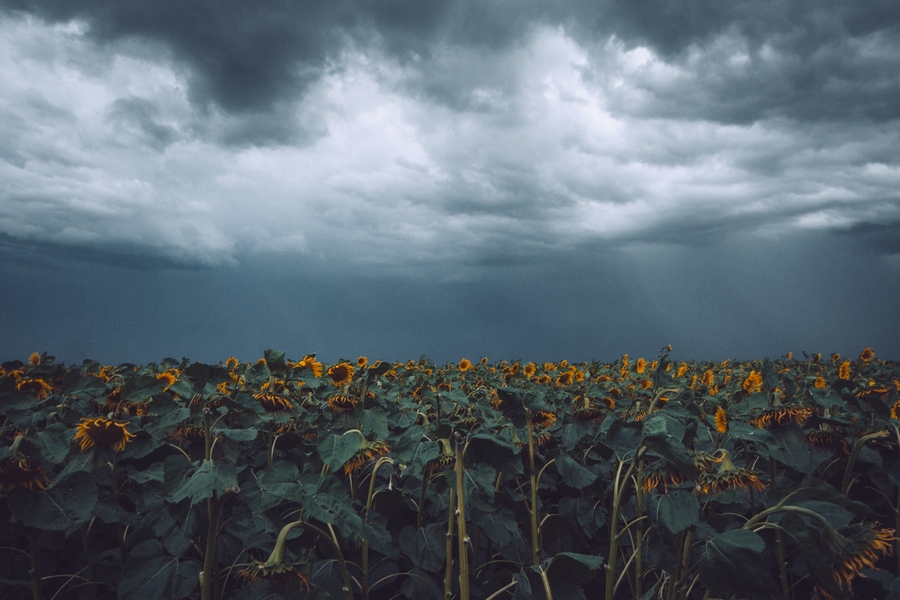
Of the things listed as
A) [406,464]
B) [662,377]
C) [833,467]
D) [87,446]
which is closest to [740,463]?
[833,467]

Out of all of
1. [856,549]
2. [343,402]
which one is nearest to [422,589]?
[343,402]

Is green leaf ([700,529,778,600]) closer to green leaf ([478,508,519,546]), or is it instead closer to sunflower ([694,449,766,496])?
sunflower ([694,449,766,496])

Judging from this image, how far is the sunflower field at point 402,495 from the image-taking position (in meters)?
2.29

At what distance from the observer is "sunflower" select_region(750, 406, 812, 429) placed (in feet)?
10.0

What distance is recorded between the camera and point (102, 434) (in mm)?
2855

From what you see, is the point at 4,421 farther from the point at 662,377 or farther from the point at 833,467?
the point at 833,467

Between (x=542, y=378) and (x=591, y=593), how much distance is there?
3777 mm

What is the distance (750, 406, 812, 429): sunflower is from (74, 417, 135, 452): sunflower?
3984 millimetres

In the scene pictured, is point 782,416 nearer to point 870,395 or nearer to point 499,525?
point 870,395

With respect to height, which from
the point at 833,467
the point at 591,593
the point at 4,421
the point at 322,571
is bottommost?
the point at 591,593

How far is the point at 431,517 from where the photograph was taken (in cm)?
412

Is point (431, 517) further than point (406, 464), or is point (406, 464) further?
point (431, 517)

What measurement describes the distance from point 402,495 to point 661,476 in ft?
5.69

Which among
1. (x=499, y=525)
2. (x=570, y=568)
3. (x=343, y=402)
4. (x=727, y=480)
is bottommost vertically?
(x=499, y=525)
